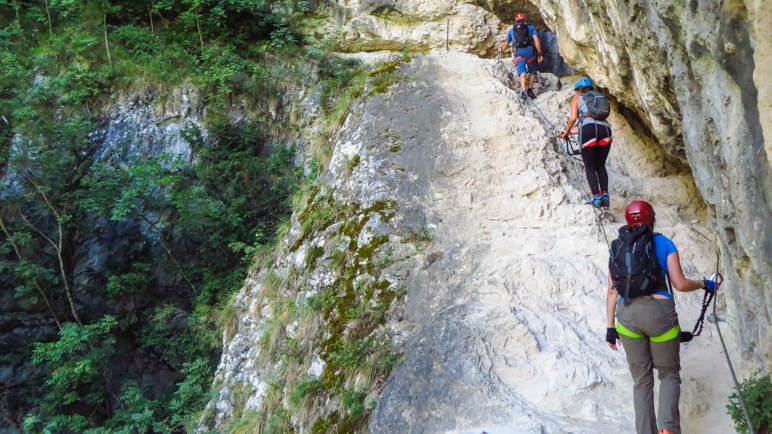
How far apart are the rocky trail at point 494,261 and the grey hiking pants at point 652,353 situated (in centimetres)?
56

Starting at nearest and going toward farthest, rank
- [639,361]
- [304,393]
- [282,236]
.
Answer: [639,361] < [304,393] < [282,236]

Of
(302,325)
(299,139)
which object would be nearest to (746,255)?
(302,325)

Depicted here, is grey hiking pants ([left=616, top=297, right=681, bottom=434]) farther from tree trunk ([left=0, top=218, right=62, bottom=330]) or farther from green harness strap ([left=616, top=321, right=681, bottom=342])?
tree trunk ([left=0, top=218, right=62, bottom=330])

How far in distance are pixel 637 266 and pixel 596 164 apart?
3.48 m

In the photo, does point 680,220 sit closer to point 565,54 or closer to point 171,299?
point 565,54

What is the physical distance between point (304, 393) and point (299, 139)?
25.2 feet

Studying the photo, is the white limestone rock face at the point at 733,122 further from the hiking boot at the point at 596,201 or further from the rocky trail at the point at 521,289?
the hiking boot at the point at 596,201

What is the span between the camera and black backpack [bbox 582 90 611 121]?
6.27 m

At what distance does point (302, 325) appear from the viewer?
641 cm

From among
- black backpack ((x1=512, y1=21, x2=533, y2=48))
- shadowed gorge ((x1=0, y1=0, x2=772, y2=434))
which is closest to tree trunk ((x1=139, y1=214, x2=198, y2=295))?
shadowed gorge ((x1=0, y1=0, x2=772, y2=434))

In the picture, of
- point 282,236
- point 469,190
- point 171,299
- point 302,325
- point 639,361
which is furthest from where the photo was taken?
point 171,299

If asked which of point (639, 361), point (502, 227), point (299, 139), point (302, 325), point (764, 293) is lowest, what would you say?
point (299, 139)

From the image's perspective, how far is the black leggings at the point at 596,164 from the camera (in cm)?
641

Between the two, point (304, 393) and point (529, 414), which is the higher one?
point (529, 414)
